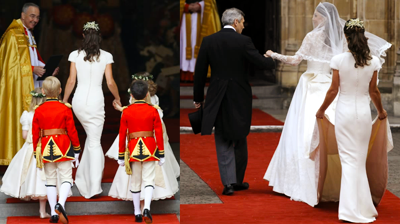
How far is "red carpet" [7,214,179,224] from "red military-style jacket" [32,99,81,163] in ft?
2.13

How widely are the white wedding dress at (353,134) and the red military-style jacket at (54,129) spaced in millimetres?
2397

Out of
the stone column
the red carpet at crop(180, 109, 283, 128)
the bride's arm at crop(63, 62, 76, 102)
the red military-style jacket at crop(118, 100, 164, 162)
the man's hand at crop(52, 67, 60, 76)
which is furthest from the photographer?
the stone column

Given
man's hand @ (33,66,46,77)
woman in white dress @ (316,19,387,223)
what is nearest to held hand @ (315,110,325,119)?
woman in white dress @ (316,19,387,223)

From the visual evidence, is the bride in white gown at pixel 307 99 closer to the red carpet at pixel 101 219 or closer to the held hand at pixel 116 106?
the red carpet at pixel 101 219

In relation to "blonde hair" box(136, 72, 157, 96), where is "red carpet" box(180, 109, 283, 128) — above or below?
below

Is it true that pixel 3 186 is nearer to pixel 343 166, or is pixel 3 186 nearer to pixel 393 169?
pixel 343 166

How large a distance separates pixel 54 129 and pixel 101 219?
986mm

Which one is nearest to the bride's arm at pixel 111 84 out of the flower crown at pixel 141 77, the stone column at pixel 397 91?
the flower crown at pixel 141 77

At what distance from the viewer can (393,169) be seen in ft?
32.5

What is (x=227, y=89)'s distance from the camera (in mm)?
8383

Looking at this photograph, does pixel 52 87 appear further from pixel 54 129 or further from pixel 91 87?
pixel 91 87

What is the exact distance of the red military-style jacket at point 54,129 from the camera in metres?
7.01

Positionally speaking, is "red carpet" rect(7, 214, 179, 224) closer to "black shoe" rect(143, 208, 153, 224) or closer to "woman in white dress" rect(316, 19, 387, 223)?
"black shoe" rect(143, 208, 153, 224)

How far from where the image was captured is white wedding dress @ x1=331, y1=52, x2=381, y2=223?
7238mm
